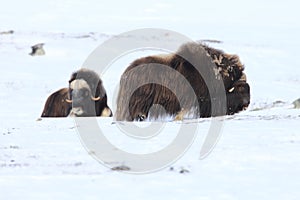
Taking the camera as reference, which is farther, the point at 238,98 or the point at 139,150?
the point at 238,98

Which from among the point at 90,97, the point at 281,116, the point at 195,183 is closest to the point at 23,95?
the point at 90,97

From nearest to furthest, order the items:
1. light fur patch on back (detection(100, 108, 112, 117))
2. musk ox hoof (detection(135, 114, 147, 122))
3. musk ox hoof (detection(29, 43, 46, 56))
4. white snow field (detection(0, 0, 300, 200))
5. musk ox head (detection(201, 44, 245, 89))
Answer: white snow field (detection(0, 0, 300, 200))
musk ox hoof (detection(135, 114, 147, 122))
musk ox head (detection(201, 44, 245, 89))
light fur patch on back (detection(100, 108, 112, 117))
musk ox hoof (detection(29, 43, 46, 56))

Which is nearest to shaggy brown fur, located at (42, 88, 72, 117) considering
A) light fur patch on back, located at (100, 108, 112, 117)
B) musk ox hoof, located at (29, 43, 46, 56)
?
light fur patch on back, located at (100, 108, 112, 117)

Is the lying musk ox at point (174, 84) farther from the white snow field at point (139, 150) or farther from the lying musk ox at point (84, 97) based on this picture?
the lying musk ox at point (84, 97)

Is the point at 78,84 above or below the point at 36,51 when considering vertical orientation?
below

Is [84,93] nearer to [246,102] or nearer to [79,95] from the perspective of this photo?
[79,95]

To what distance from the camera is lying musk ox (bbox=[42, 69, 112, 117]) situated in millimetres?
9750

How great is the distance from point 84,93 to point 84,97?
0.25ft

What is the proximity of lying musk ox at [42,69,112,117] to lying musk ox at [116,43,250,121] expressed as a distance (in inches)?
24.3

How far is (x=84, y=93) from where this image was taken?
9758 millimetres

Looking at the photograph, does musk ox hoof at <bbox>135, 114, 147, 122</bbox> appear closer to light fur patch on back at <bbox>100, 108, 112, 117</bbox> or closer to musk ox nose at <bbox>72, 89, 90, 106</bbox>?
musk ox nose at <bbox>72, 89, 90, 106</bbox>

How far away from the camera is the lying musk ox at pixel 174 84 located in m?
9.02

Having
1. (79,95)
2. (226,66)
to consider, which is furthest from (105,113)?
(226,66)

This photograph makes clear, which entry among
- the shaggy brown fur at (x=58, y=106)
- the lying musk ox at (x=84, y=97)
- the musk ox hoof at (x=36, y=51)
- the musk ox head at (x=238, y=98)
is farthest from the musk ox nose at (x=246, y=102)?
the musk ox hoof at (x=36, y=51)
